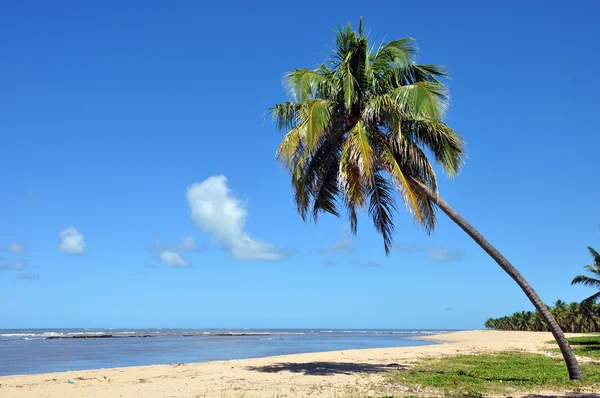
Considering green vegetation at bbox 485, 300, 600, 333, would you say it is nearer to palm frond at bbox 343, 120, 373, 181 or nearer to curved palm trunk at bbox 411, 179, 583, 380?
curved palm trunk at bbox 411, 179, 583, 380

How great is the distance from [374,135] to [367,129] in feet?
1.05

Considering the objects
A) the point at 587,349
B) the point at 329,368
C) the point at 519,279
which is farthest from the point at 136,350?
the point at 519,279

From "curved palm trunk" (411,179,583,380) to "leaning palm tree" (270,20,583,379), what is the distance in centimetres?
2

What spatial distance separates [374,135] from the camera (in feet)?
48.1

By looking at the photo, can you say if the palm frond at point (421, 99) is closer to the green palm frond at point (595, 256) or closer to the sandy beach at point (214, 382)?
the sandy beach at point (214, 382)

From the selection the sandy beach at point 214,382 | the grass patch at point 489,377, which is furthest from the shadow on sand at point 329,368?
the grass patch at point 489,377

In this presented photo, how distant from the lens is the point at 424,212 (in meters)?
15.6

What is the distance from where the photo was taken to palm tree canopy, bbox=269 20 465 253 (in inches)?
545

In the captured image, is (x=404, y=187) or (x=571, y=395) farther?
(x=404, y=187)

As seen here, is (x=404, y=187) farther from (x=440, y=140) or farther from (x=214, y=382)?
(x=214, y=382)

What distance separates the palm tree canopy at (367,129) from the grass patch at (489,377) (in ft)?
13.3

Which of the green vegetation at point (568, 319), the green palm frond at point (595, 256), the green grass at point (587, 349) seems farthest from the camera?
the green vegetation at point (568, 319)

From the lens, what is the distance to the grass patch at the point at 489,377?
12.0 meters

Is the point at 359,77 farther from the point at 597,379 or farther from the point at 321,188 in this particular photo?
the point at 597,379
